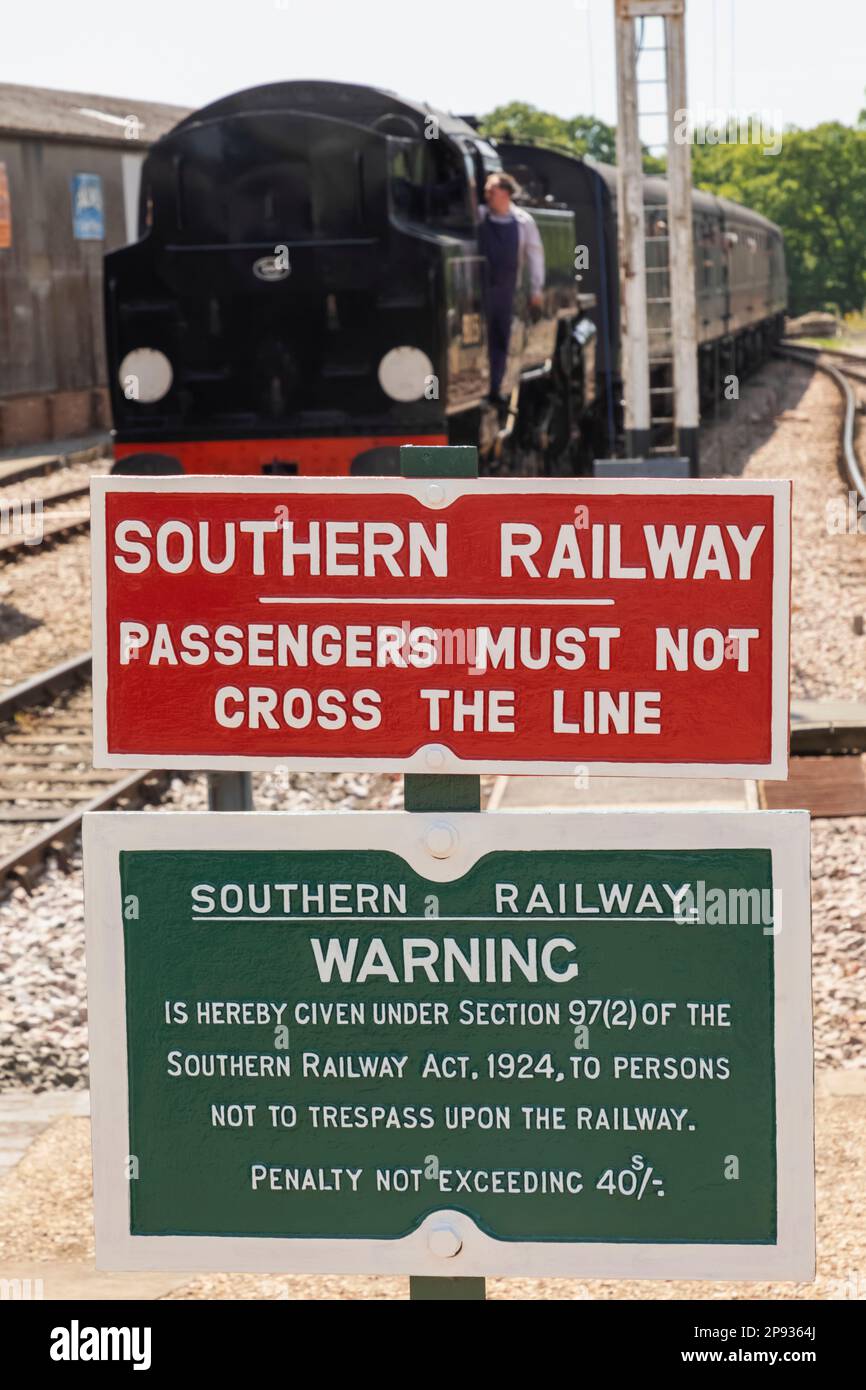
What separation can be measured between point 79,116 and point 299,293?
1937cm

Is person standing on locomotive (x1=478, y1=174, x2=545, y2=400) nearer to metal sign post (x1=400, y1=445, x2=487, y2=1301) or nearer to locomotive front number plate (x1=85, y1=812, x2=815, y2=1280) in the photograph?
metal sign post (x1=400, y1=445, x2=487, y2=1301)

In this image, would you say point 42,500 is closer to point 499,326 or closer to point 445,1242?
point 499,326

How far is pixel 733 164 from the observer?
10500cm

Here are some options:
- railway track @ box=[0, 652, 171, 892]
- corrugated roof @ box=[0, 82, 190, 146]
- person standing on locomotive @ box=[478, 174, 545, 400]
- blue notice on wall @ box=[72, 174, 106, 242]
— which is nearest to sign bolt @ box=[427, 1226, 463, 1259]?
railway track @ box=[0, 652, 171, 892]

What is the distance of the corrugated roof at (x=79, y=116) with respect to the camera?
26622 millimetres

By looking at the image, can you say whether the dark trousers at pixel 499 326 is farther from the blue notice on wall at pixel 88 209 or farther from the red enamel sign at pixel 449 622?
the blue notice on wall at pixel 88 209

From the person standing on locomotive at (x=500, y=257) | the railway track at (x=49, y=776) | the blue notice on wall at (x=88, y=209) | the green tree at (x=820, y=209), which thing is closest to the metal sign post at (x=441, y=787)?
the railway track at (x=49, y=776)

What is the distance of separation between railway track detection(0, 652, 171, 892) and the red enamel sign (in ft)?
17.8

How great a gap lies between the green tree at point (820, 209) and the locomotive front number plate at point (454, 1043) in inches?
3296

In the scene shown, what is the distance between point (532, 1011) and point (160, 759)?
602 mm

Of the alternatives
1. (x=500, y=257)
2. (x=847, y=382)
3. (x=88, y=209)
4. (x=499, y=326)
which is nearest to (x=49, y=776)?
(x=499, y=326)

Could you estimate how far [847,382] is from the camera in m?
35.6
